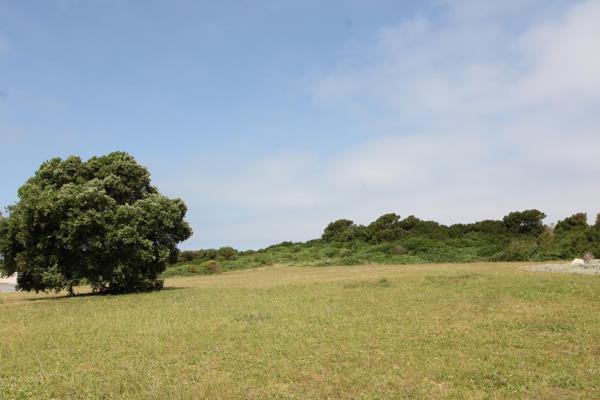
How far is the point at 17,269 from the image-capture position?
25859 millimetres

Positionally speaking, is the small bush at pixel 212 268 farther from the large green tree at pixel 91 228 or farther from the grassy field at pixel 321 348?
the grassy field at pixel 321 348

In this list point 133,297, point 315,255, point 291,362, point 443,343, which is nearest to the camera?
point 291,362

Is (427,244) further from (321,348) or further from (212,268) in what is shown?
(321,348)

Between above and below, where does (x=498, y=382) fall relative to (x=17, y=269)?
below

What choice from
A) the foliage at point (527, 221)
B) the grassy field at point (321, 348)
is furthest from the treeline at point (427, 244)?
the grassy field at point (321, 348)

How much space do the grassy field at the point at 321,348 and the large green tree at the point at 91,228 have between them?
525 cm

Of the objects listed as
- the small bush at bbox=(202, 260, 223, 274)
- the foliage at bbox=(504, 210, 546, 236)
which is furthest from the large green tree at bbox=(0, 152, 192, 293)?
the foliage at bbox=(504, 210, 546, 236)

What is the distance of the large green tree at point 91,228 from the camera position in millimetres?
24859

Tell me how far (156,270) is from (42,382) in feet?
62.1

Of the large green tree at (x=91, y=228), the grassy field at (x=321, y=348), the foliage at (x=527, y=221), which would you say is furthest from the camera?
the foliage at (x=527, y=221)

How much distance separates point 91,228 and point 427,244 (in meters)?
43.3

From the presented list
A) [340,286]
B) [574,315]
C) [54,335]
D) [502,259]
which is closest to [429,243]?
[502,259]

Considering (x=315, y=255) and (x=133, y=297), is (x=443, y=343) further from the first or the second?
(x=315, y=255)

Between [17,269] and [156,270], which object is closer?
[17,269]
